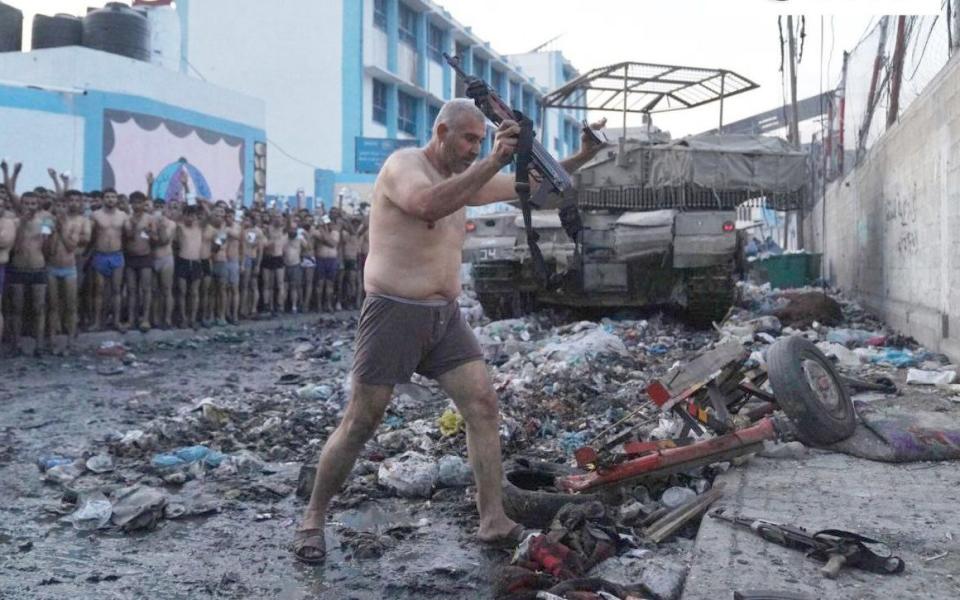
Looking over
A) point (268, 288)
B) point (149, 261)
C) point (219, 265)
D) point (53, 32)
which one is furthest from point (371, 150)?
point (149, 261)

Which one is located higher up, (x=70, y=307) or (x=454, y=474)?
(x=70, y=307)

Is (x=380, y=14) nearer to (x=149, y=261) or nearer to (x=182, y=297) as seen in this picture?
(x=182, y=297)

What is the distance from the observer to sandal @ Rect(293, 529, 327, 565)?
3.51 meters

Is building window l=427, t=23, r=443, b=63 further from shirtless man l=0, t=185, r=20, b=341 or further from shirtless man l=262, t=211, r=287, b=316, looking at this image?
shirtless man l=0, t=185, r=20, b=341

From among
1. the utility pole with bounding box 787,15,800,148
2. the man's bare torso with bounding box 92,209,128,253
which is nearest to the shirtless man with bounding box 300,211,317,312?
the man's bare torso with bounding box 92,209,128,253

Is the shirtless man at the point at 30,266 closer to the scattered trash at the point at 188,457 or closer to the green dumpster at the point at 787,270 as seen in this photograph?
the scattered trash at the point at 188,457

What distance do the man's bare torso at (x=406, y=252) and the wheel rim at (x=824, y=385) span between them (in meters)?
2.36

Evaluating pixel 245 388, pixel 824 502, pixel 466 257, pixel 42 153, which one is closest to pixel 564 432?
pixel 824 502

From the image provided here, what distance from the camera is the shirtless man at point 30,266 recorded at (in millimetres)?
10375

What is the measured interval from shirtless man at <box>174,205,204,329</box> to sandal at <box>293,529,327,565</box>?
10.5 meters

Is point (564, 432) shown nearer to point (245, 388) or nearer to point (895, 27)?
point (245, 388)

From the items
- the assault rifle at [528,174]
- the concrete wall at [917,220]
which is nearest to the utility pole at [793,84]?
→ the concrete wall at [917,220]

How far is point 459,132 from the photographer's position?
348 centimetres

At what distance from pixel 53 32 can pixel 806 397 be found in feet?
69.3
